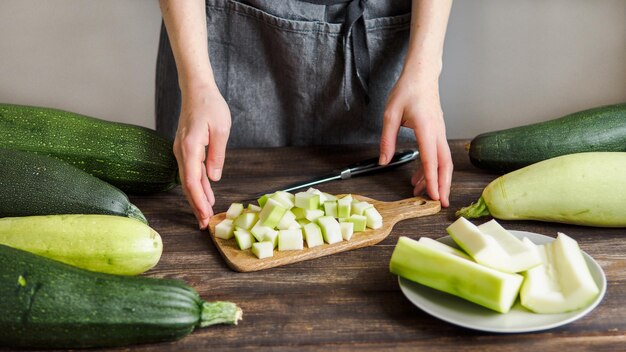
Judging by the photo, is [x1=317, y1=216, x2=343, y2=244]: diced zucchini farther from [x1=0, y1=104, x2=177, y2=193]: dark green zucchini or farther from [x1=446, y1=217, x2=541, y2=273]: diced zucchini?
[x1=0, y1=104, x2=177, y2=193]: dark green zucchini

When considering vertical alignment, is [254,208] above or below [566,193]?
below

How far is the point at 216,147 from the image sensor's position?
5.71 ft

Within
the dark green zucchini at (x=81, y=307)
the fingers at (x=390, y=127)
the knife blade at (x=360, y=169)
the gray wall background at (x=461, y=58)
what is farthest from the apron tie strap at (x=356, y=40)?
the gray wall background at (x=461, y=58)

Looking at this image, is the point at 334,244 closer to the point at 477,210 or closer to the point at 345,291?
the point at 345,291

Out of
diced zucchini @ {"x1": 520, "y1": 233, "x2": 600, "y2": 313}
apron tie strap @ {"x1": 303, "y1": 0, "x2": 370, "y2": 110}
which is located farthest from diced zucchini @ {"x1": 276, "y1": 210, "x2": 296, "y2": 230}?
apron tie strap @ {"x1": 303, "y1": 0, "x2": 370, "y2": 110}

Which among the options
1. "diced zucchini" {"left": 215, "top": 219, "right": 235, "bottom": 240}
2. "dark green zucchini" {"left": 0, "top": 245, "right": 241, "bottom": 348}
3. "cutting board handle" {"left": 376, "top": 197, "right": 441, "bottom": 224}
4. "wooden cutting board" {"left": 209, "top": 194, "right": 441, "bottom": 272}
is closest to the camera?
"dark green zucchini" {"left": 0, "top": 245, "right": 241, "bottom": 348}

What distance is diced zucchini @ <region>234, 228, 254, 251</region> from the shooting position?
1603 millimetres

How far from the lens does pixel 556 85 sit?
347 centimetres

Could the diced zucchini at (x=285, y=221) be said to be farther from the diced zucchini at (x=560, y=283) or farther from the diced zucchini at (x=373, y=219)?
the diced zucchini at (x=560, y=283)

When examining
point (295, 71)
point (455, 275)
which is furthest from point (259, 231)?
point (295, 71)

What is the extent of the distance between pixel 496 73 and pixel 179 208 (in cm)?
202

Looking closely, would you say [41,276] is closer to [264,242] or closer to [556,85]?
[264,242]

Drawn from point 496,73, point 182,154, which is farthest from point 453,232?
point 496,73

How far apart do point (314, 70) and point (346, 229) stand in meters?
0.76
